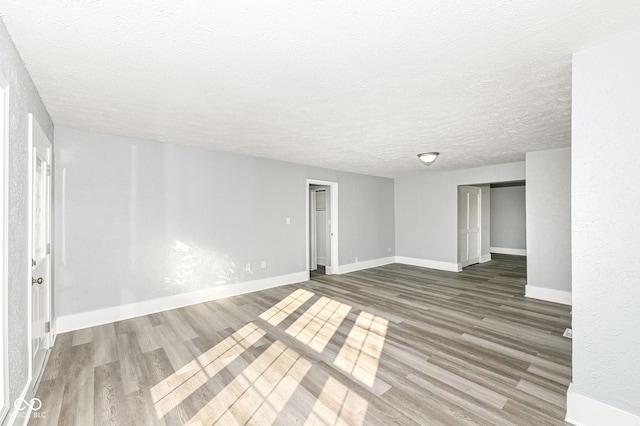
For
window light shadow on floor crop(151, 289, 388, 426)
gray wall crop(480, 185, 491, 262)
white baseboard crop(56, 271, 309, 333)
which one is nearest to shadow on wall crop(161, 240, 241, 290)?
white baseboard crop(56, 271, 309, 333)

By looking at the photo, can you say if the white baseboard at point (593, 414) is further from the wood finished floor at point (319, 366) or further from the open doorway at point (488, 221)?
the open doorway at point (488, 221)

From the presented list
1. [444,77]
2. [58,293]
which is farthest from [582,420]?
[58,293]

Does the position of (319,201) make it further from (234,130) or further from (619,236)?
(619,236)

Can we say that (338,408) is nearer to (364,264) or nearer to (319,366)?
(319,366)

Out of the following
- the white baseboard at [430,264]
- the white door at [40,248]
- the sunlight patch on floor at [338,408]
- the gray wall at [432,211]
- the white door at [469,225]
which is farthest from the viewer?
the white door at [469,225]

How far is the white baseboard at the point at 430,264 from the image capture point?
668 cm

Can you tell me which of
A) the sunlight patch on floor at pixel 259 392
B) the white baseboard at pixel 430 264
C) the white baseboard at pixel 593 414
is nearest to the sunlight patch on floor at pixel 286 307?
the sunlight patch on floor at pixel 259 392

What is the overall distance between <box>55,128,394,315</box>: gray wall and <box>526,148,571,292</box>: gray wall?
13.0 feet

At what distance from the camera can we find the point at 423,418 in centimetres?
188

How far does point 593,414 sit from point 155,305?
178 inches

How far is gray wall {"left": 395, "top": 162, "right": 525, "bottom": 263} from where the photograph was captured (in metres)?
6.44

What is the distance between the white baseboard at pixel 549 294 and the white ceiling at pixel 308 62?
260cm

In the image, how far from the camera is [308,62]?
192 cm

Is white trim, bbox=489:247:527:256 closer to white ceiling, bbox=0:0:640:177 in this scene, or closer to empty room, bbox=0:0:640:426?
empty room, bbox=0:0:640:426
